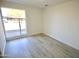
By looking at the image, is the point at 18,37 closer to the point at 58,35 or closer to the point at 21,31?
the point at 21,31

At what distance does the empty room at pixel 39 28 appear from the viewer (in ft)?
9.40

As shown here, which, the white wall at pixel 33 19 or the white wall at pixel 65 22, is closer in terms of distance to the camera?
the white wall at pixel 65 22

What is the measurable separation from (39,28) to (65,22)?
241 cm

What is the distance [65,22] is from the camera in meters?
3.53


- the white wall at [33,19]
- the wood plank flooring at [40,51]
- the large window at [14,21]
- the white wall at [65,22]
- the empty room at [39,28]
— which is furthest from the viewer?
the white wall at [33,19]

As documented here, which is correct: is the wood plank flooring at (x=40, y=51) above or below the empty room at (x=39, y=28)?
below

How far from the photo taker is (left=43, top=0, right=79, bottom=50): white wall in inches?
119

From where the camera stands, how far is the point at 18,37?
4.55 m

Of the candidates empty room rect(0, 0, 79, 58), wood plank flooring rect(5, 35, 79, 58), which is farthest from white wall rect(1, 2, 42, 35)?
wood plank flooring rect(5, 35, 79, 58)

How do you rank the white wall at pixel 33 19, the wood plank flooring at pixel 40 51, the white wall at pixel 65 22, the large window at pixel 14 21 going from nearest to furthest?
the wood plank flooring at pixel 40 51
the white wall at pixel 65 22
the large window at pixel 14 21
the white wall at pixel 33 19

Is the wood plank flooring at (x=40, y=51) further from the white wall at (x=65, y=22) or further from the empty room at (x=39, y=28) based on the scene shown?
the white wall at (x=65, y=22)

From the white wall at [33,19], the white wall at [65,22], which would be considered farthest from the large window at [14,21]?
the white wall at [65,22]

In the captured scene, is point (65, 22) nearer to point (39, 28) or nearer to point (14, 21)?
point (39, 28)

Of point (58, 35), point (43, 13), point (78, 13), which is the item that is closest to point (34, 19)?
point (43, 13)
